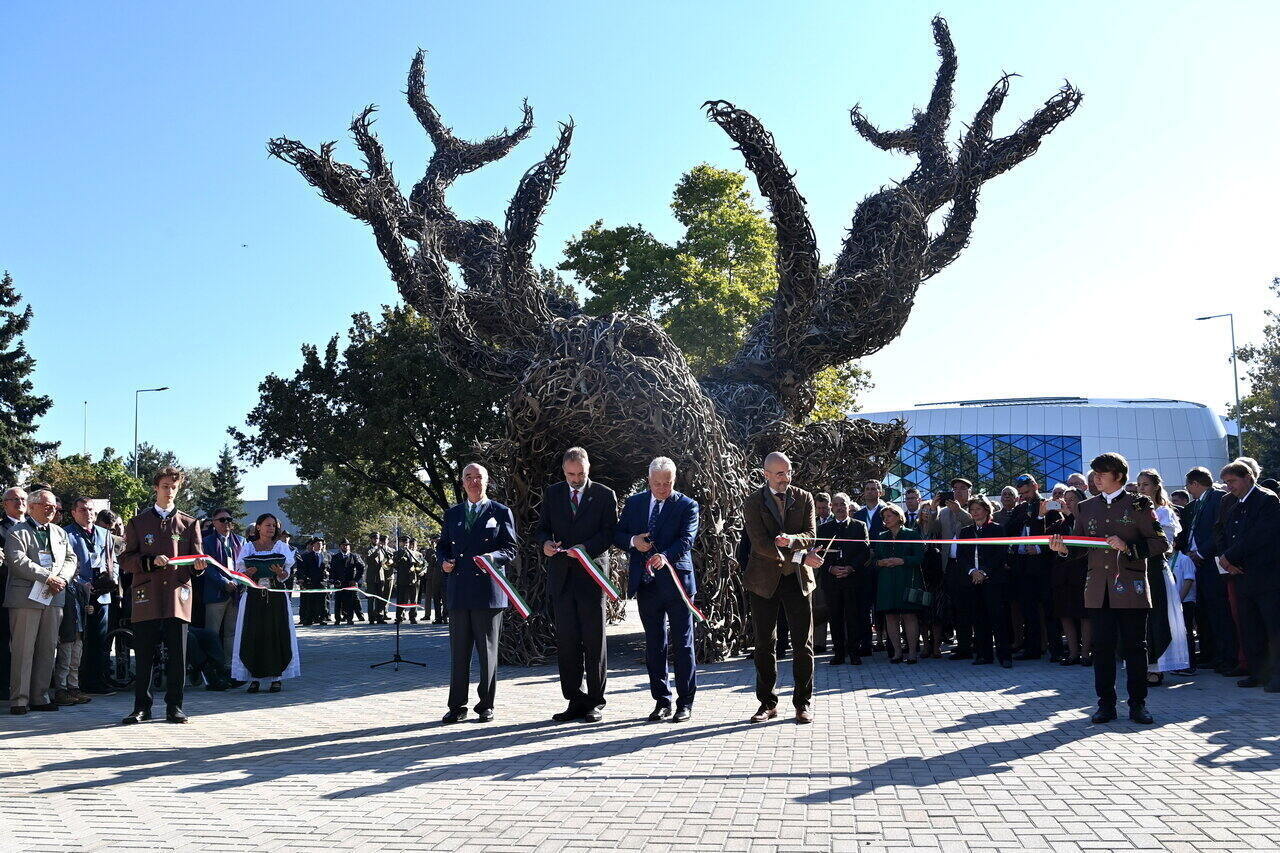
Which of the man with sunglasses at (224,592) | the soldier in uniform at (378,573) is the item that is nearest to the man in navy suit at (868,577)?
the man with sunglasses at (224,592)

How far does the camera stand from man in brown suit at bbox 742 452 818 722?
8367 mm

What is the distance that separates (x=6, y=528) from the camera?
32.7 feet

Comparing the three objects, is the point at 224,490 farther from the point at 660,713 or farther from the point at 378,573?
the point at 660,713

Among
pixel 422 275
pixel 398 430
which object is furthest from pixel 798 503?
pixel 398 430

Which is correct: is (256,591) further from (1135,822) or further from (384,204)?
(1135,822)

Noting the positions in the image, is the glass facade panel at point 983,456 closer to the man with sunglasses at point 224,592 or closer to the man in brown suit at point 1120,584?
the man with sunglasses at point 224,592

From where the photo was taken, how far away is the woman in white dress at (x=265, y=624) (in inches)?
438

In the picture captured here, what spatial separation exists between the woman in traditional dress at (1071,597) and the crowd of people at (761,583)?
0.10 feet

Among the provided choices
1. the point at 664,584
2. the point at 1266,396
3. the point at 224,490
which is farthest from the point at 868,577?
the point at 224,490

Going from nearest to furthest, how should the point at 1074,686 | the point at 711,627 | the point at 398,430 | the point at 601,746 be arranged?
the point at 601,746 → the point at 1074,686 → the point at 711,627 → the point at 398,430

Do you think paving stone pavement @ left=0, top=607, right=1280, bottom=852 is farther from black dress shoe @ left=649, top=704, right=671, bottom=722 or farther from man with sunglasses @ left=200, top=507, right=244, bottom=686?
man with sunglasses @ left=200, top=507, right=244, bottom=686

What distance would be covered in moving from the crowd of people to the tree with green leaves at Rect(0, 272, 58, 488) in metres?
43.3

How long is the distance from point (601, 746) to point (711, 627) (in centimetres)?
525

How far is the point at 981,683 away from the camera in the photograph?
10570mm
